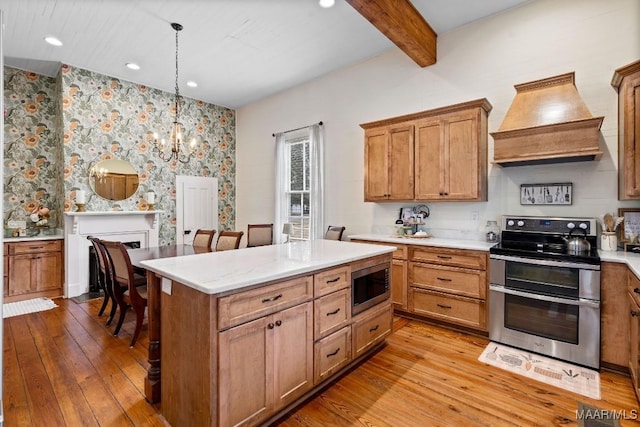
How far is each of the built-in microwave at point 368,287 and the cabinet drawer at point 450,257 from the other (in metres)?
0.81

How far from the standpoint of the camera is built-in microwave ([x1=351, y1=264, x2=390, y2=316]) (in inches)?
97.3

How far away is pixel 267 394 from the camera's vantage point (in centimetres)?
180

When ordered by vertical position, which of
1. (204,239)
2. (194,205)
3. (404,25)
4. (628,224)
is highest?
(404,25)

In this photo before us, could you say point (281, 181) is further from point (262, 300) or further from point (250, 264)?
point (262, 300)

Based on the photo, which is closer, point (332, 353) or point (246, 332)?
point (246, 332)

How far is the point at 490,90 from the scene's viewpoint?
355 cm

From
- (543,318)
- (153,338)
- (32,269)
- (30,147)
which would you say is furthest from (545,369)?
(30,147)

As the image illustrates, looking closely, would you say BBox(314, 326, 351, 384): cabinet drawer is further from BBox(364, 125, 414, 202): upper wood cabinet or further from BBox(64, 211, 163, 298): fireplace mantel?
BBox(64, 211, 163, 298): fireplace mantel

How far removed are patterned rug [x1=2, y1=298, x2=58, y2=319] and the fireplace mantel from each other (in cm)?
31

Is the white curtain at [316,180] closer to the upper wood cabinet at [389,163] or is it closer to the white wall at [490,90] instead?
the white wall at [490,90]

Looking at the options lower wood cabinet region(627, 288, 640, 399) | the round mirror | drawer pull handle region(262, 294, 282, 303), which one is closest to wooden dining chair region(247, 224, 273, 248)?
the round mirror

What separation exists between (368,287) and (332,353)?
2.08 feet

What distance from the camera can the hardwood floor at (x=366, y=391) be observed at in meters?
1.99

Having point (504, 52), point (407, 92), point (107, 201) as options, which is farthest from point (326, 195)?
point (107, 201)
